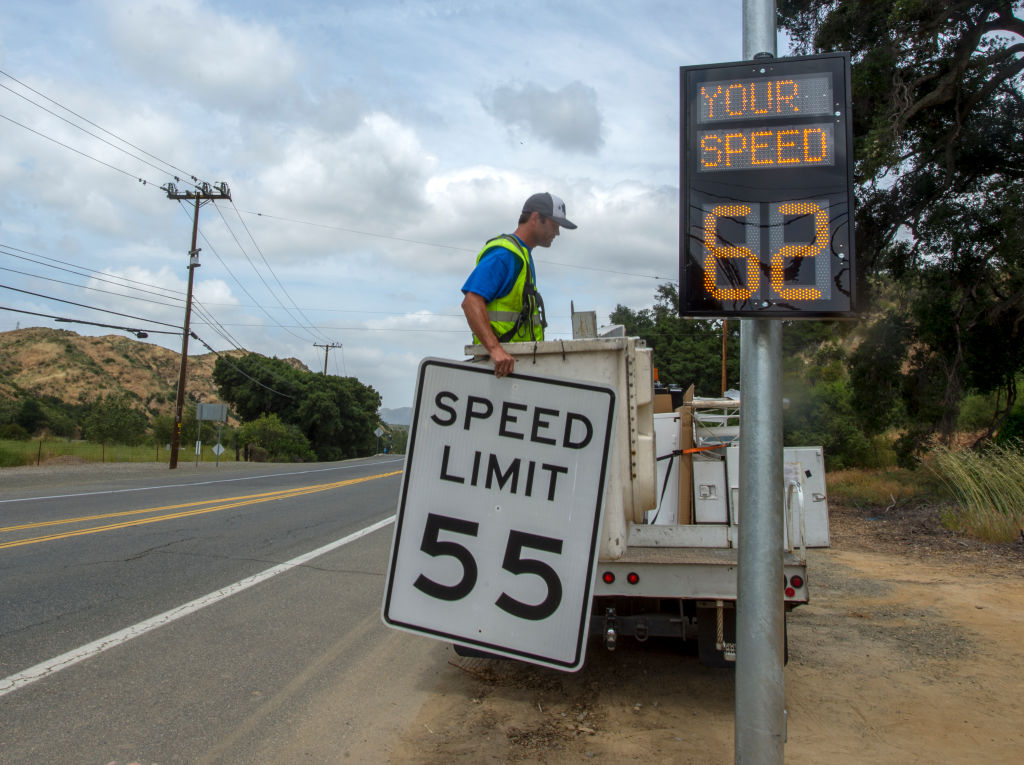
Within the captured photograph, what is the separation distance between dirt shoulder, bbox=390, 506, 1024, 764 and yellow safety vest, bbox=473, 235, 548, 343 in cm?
204

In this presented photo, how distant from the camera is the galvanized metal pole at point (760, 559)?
2.75m

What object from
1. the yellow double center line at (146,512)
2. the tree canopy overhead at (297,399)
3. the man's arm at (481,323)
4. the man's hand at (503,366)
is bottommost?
the yellow double center line at (146,512)

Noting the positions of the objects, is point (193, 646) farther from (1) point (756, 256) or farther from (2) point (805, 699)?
(1) point (756, 256)

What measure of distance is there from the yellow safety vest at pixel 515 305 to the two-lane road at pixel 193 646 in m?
2.17

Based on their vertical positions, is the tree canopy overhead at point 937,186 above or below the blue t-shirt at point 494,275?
above

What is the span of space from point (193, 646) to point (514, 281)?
378cm

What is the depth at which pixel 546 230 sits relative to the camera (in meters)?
4.01

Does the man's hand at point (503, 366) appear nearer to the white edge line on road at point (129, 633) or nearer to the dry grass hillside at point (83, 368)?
the white edge line on road at point (129, 633)

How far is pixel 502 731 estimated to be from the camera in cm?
435

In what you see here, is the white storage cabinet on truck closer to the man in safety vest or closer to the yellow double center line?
the man in safety vest

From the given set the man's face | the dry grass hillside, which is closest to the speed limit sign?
the man's face

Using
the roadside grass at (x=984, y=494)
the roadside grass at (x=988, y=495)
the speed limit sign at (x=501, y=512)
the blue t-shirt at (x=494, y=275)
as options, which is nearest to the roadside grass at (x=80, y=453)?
the roadside grass at (x=984, y=494)

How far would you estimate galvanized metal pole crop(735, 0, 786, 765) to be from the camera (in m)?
2.75

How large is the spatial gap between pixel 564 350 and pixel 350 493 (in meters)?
17.2
